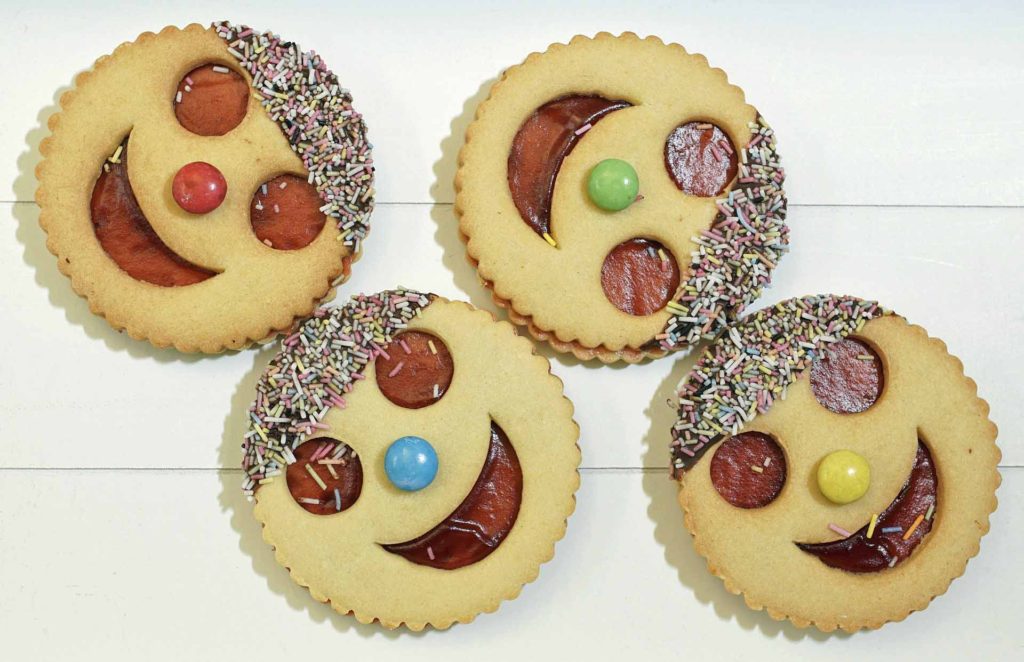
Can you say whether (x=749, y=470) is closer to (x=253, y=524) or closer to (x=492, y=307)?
(x=492, y=307)

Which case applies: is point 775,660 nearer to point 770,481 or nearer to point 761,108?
point 770,481

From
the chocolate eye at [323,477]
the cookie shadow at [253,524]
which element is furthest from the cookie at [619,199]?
the cookie shadow at [253,524]

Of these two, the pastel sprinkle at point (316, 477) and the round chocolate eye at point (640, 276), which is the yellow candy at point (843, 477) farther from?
the pastel sprinkle at point (316, 477)

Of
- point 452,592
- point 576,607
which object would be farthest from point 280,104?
point 576,607

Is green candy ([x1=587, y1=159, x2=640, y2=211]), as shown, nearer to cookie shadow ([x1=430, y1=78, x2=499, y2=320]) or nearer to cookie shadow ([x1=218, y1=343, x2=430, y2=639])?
cookie shadow ([x1=430, y1=78, x2=499, y2=320])

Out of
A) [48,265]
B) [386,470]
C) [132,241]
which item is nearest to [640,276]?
[386,470]
